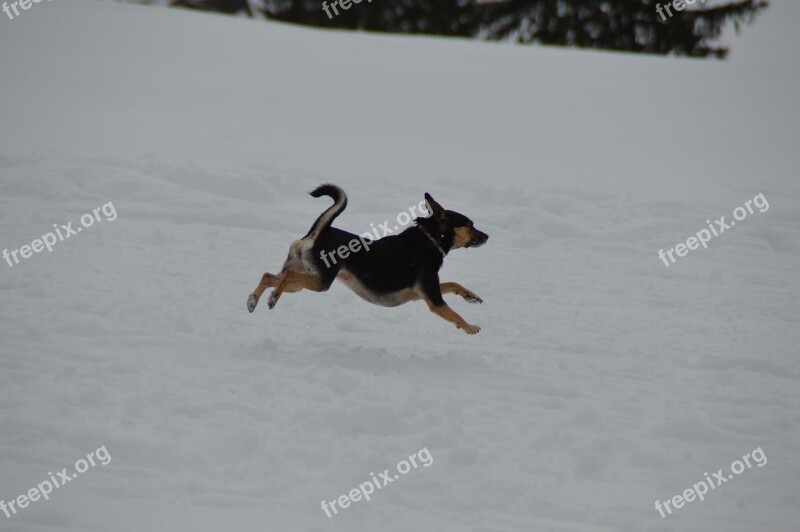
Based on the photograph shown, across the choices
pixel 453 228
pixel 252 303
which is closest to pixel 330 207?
pixel 252 303

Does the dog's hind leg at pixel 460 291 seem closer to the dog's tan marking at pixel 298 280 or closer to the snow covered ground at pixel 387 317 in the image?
the snow covered ground at pixel 387 317

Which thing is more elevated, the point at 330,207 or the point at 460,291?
the point at 330,207

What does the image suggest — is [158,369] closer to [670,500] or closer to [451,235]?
[451,235]

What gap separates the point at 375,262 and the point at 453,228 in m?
0.83

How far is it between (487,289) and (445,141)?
6.38 metres
